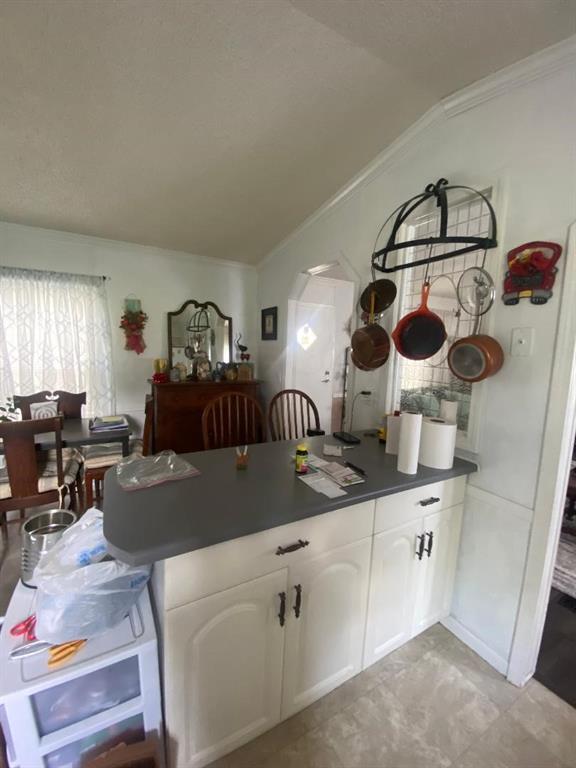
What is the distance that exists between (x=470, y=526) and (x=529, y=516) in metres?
0.28

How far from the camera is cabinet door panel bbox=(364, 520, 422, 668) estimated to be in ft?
4.18

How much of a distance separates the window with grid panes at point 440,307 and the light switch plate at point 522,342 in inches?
7.1

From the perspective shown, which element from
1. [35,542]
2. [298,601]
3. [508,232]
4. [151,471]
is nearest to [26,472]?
[35,542]

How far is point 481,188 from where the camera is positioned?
4.81 ft

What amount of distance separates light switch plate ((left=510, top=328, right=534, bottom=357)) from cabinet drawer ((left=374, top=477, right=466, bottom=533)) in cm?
62

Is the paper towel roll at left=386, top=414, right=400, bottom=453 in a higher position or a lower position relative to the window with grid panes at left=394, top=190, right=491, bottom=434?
lower

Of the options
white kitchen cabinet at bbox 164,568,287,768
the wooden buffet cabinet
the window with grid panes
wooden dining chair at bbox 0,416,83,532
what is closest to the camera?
white kitchen cabinet at bbox 164,568,287,768

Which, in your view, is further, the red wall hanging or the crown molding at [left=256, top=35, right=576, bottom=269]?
the red wall hanging

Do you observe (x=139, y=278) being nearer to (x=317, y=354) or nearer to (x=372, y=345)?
(x=317, y=354)

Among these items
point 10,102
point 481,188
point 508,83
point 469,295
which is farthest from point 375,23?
point 10,102

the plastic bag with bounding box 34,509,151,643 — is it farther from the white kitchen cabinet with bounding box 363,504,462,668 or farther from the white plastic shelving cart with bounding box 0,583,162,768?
the white kitchen cabinet with bounding box 363,504,462,668

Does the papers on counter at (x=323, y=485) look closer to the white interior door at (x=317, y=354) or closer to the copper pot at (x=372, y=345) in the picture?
the copper pot at (x=372, y=345)

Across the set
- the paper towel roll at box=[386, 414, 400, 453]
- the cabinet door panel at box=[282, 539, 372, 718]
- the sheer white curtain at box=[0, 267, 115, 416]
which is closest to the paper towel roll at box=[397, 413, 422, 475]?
the paper towel roll at box=[386, 414, 400, 453]

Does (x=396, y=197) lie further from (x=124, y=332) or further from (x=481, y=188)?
(x=124, y=332)
